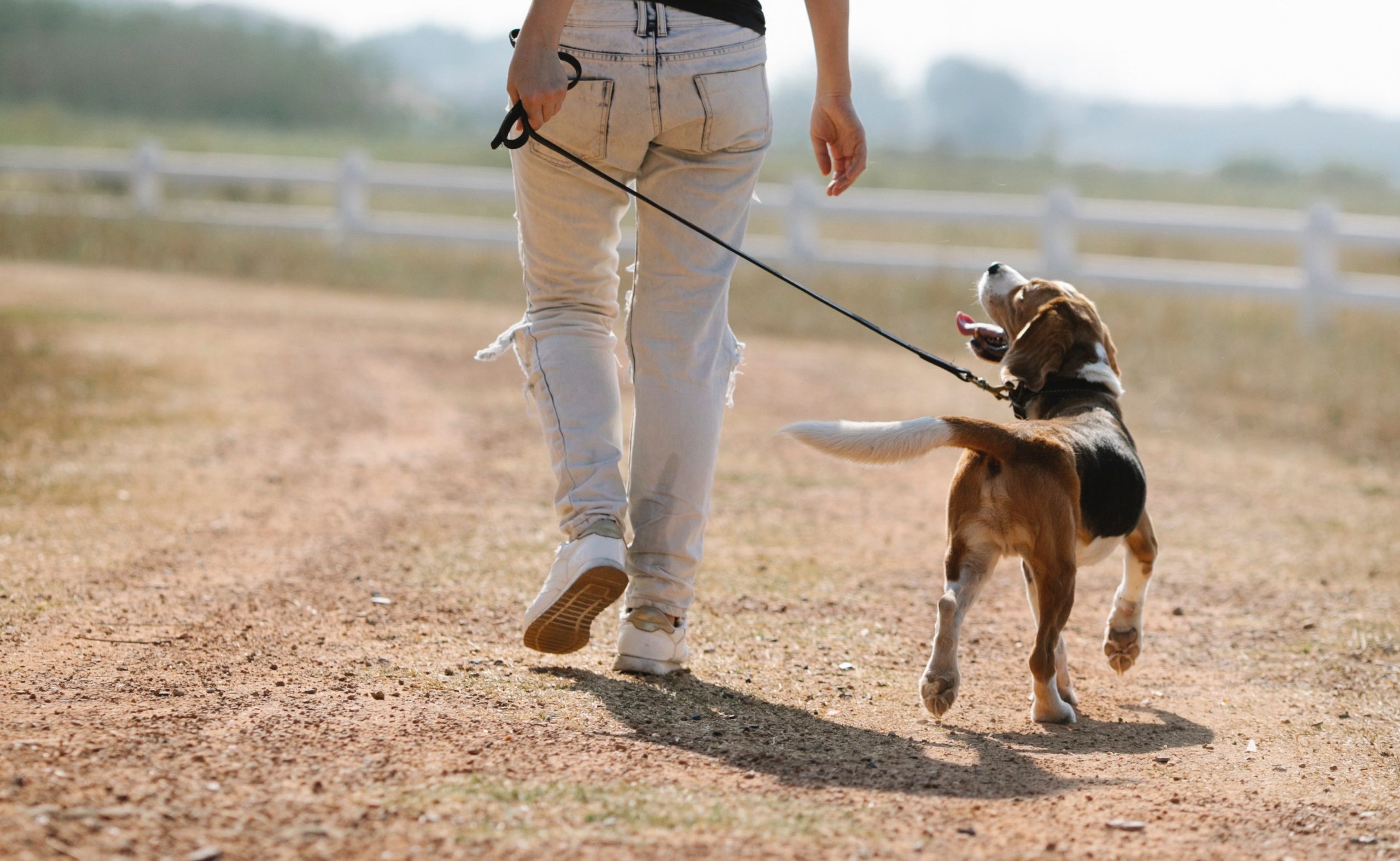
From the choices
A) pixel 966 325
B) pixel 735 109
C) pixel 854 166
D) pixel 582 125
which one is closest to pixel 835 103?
pixel 854 166

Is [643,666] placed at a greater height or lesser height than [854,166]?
lesser

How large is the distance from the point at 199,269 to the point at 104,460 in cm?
934

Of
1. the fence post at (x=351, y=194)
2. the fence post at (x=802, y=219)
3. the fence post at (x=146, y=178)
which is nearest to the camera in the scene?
the fence post at (x=802, y=219)

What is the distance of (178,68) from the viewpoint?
8200cm

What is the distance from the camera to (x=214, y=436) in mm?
6680

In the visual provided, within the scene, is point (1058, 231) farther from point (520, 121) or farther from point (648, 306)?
point (520, 121)

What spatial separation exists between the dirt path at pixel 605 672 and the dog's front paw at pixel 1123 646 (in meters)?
0.10

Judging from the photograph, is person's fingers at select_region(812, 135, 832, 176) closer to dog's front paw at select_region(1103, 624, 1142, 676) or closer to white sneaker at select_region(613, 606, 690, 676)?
white sneaker at select_region(613, 606, 690, 676)

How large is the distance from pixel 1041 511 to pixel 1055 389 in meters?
0.80

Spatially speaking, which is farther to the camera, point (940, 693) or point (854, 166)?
point (854, 166)

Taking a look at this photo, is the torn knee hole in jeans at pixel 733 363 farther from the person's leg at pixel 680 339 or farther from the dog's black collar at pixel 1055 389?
the dog's black collar at pixel 1055 389

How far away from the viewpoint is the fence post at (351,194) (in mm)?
16203

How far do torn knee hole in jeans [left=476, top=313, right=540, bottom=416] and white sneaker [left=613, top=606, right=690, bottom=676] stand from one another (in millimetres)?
575

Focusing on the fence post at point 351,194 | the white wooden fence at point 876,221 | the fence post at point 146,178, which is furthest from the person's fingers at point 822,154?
the fence post at point 146,178
